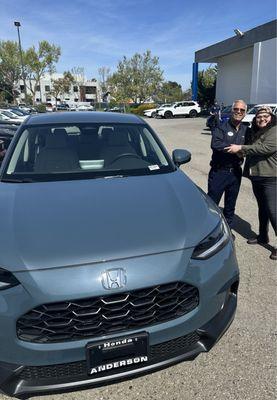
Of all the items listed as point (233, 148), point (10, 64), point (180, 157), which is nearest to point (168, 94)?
point (10, 64)

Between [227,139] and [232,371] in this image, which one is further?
[227,139]

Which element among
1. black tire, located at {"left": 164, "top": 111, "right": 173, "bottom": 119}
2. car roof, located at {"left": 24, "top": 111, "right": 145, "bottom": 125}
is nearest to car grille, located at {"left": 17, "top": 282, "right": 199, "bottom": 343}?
car roof, located at {"left": 24, "top": 111, "right": 145, "bottom": 125}

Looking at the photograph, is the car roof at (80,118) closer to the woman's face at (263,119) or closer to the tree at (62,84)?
the woman's face at (263,119)

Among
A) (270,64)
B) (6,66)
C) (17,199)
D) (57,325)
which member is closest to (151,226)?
(57,325)

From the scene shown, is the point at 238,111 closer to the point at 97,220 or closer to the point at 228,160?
the point at 228,160

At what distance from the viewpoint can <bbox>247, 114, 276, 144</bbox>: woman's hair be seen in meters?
4.02

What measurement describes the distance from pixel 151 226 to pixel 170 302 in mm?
473

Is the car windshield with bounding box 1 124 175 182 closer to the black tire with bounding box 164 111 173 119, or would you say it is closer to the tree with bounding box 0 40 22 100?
the black tire with bounding box 164 111 173 119

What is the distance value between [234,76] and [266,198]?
107ft

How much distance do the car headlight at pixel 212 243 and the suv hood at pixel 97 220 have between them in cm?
4

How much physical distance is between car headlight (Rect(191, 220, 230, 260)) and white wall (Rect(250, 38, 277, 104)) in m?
23.7

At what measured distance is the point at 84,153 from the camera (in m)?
3.36

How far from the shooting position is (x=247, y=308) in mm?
3127

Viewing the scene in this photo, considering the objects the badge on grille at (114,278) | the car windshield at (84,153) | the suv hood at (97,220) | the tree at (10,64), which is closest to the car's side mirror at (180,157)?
the car windshield at (84,153)
